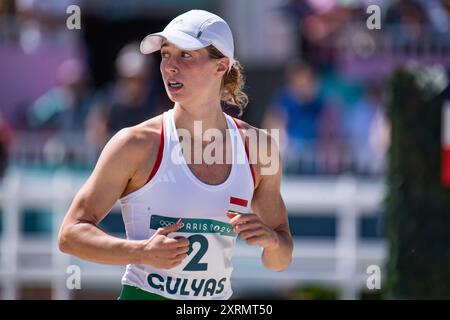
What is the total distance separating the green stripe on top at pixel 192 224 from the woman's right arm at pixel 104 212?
18cm

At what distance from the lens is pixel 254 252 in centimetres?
914

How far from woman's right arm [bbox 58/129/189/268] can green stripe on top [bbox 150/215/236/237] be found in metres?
0.18

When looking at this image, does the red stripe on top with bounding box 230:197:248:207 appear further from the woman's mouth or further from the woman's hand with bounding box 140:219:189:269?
the woman's mouth

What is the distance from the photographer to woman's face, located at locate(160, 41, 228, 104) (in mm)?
4395

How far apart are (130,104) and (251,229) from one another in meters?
5.47

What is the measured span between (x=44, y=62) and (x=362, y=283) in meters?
5.30

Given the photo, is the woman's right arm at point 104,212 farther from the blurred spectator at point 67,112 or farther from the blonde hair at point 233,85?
the blurred spectator at point 67,112

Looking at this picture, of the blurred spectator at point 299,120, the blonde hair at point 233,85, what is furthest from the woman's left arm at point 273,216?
the blurred spectator at point 299,120

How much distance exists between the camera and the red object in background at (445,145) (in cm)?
795

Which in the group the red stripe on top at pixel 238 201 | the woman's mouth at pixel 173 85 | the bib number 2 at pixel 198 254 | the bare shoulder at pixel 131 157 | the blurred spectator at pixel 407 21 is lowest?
the bib number 2 at pixel 198 254

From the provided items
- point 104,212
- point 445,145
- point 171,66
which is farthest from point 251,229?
point 445,145

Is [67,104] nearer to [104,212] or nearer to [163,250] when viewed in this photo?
[104,212]

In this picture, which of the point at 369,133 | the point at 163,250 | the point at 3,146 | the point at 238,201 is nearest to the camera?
the point at 163,250

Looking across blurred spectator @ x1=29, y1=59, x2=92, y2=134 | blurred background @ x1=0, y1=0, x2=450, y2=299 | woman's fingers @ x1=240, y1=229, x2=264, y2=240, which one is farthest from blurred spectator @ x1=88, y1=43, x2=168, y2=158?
woman's fingers @ x1=240, y1=229, x2=264, y2=240
